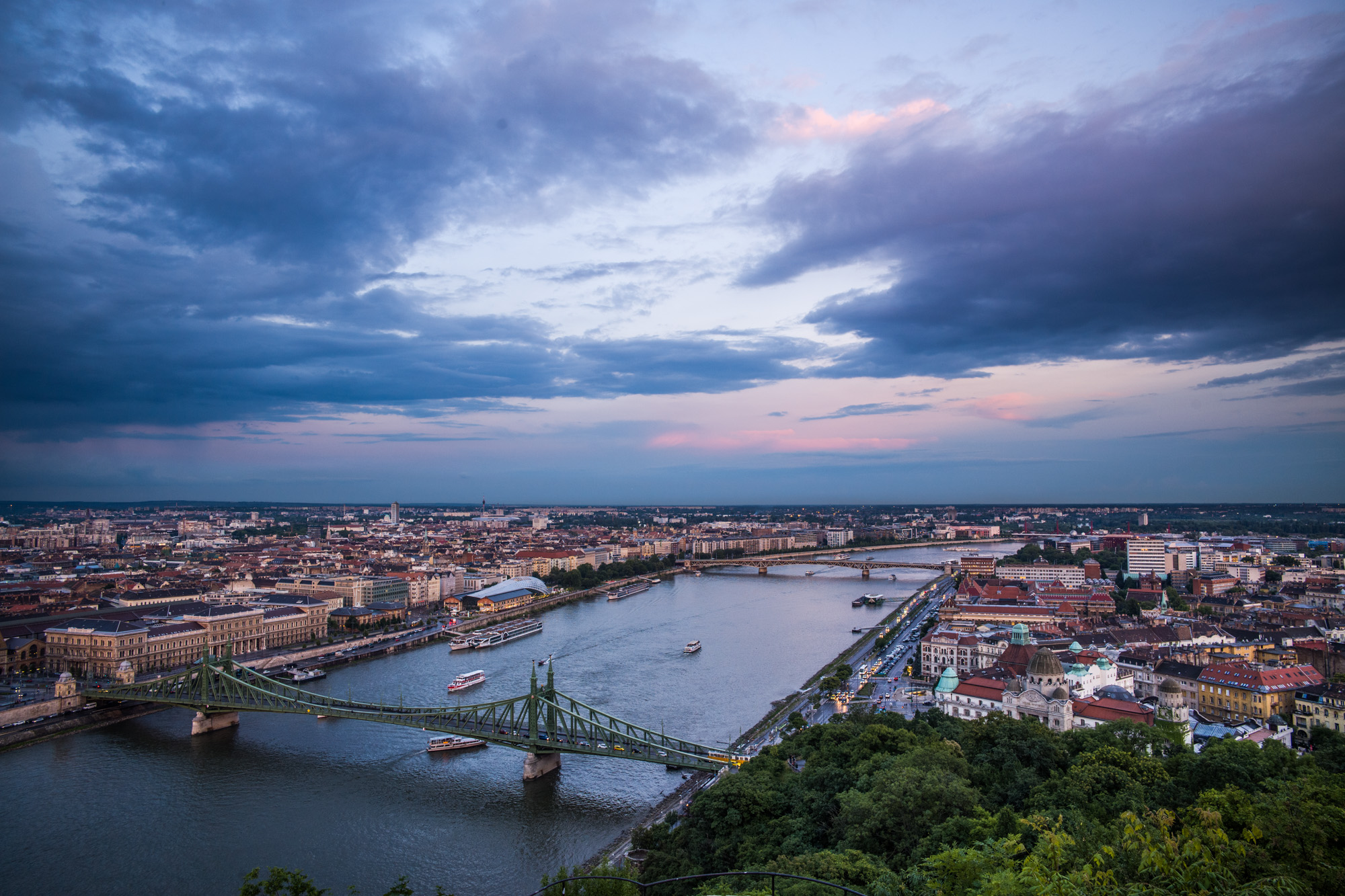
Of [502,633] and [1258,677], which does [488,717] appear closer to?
[502,633]

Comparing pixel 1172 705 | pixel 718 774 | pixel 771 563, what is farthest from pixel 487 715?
pixel 771 563

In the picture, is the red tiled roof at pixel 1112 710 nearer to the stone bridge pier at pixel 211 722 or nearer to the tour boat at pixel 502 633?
the stone bridge pier at pixel 211 722

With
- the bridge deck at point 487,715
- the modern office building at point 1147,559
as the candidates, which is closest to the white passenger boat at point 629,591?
the bridge deck at point 487,715

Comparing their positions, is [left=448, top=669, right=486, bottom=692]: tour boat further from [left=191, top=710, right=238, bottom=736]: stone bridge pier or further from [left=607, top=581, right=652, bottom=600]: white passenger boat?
[left=607, top=581, right=652, bottom=600]: white passenger boat

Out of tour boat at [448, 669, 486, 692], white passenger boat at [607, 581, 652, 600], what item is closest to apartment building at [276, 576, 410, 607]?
white passenger boat at [607, 581, 652, 600]

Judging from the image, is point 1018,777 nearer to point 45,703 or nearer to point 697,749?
point 697,749

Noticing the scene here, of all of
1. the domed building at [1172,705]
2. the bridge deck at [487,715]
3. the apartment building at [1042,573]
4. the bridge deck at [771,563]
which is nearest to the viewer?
the bridge deck at [487,715]

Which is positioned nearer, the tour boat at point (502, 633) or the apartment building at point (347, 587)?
the tour boat at point (502, 633)
